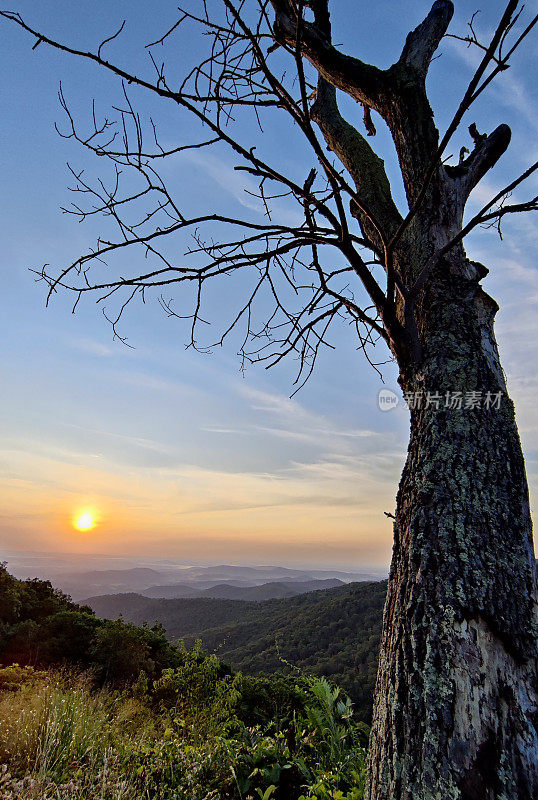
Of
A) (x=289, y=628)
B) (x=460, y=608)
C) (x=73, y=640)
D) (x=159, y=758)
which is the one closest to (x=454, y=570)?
(x=460, y=608)

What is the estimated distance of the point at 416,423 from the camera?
1654 mm

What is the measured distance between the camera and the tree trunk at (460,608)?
1.01 meters

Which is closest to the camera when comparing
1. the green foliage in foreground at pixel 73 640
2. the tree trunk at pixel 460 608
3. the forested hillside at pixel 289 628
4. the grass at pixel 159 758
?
the tree trunk at pixel 460 608

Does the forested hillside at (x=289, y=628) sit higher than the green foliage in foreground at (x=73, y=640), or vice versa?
the green foliage in foreground at (x=73, y=640)

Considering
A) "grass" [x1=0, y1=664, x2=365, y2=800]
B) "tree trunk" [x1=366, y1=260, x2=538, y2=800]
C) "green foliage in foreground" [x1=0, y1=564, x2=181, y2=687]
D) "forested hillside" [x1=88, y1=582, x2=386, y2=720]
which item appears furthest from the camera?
"forested hillside" [x1=88, y1=582, x2=386, y2=720]

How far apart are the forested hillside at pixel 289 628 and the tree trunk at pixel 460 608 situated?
8.70m

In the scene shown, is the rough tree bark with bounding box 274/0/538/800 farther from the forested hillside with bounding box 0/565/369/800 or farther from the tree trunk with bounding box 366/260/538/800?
the forested hillside with bounding box 0/565/369/800

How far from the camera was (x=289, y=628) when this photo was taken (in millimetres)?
20766

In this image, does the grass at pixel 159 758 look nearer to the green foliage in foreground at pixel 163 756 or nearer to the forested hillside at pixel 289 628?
the green foliage in foreground at pixel 163 756

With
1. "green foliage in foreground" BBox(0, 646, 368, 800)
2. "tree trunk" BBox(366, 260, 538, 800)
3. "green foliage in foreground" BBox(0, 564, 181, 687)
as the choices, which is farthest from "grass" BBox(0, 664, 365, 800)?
"green foliage in foreground" BBox(0, 564, 181, 687)

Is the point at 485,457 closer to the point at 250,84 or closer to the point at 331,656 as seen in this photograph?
the point at 250,84

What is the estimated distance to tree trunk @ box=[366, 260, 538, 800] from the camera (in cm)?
101

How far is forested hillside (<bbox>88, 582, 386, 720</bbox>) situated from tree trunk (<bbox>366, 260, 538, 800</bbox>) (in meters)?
8.70

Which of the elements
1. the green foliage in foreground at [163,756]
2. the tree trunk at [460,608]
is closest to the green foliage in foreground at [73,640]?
the green foliage in foreground at [163,756]
